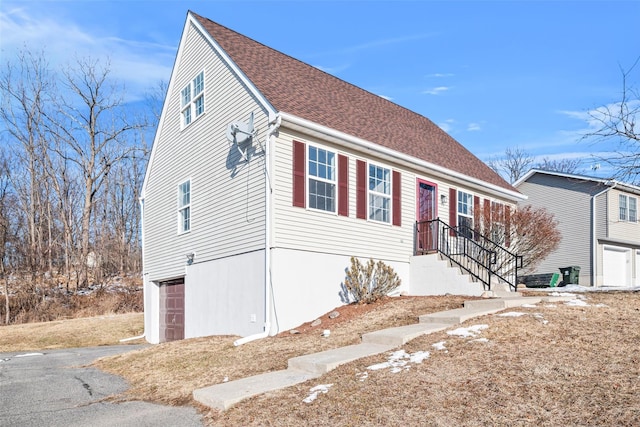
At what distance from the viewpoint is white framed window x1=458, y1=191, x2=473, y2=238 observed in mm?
14805

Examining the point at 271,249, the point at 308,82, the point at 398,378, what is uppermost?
the point at 308,82

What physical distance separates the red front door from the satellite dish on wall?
492cm

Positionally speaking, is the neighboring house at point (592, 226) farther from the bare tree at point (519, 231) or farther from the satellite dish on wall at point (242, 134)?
the satellite dish on wall at point (242, 134)

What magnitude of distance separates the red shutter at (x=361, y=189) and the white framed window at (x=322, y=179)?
72 centimetres

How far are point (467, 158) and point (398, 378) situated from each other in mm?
13095

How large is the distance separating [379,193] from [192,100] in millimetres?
5784

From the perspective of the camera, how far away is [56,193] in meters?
30.5

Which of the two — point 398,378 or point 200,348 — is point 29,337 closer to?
point 200,348

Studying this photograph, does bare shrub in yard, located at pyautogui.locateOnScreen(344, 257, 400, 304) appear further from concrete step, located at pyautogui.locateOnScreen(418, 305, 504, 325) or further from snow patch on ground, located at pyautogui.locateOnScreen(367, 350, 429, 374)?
snow patch on ground, located at pyautogui.locateOnScreen(367, 350, 429, 374)

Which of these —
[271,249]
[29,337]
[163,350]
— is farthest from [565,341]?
[29,337]

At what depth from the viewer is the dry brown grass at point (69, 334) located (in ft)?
52.1

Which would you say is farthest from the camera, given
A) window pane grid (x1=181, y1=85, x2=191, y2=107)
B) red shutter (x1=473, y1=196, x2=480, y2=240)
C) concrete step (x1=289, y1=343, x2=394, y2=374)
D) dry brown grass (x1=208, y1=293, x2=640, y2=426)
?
red shutter (x1=473, y1=196, x2=480, y2=240)

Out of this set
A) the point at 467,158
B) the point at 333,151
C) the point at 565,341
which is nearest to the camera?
the point at 565,341

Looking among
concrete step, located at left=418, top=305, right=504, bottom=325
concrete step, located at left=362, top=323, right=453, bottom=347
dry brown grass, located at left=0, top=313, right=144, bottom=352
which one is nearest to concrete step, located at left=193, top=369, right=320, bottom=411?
concrete step, located at left=362, top=323, right=453, bottom=347
